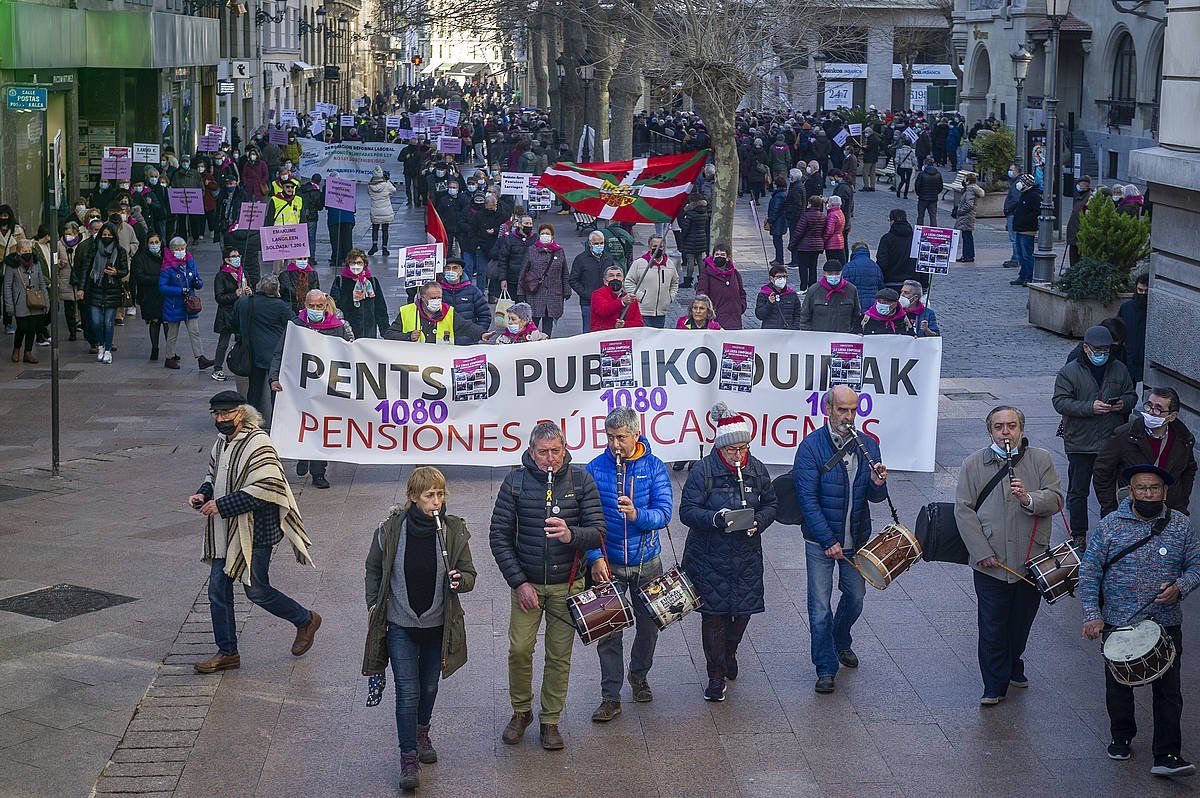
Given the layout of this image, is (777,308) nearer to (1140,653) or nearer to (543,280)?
(543,280)

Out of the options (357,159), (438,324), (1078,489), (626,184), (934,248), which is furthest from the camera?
(357,159)

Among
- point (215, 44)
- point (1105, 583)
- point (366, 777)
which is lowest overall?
point (366, 777)

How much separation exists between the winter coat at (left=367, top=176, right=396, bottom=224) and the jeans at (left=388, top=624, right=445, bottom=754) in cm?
2064

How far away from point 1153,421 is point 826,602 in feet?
7.99

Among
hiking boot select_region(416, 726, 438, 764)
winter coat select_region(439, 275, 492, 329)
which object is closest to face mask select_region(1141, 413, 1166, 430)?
hiking boot select_region(416, 726, 438, 764)

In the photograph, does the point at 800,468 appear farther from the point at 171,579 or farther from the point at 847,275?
the point at 847,275

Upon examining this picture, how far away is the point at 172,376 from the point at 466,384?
6.15 m

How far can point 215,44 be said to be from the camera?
47.0 meters

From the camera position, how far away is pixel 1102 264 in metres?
20.1

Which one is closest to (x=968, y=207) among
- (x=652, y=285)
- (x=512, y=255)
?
(x=512, y=255)

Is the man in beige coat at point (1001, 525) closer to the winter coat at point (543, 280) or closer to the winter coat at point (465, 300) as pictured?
the winter coat at point (465, 300)

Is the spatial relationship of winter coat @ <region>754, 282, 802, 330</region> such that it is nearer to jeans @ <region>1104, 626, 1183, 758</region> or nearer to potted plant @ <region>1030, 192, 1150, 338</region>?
potted plant @ <region>1030, 192, 1150, 338</region>

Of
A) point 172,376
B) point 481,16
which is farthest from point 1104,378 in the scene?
point 481,16

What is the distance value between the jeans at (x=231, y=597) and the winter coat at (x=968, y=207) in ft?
63.7
